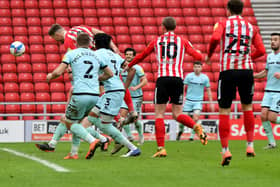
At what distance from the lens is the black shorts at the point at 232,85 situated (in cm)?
766

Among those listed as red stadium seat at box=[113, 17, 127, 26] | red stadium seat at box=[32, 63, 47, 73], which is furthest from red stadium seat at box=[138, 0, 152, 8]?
red stadium seat at box=[32, 63, 47, 73]

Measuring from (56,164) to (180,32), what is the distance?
14.8 m

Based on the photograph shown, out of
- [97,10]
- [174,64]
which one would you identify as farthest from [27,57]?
[174,64]

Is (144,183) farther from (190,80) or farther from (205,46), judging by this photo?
(205,46)

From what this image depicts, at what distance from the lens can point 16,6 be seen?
21984 millimetres

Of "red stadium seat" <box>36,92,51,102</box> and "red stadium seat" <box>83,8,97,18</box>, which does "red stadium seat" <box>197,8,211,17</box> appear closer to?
"red stadium seat" <box>83,8,97,18</box>

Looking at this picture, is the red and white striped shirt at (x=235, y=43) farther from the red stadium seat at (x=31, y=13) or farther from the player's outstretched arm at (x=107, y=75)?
the red stadium seat at (x=31, y=13)

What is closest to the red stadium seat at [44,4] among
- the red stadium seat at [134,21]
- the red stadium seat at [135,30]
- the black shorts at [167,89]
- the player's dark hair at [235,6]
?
the red stadium seat at [134,21]

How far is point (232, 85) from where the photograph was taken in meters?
7.70

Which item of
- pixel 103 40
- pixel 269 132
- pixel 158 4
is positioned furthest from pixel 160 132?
pixel 158 4

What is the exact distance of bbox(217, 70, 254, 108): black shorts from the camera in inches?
301

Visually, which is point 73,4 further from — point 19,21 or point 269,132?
point 269,132

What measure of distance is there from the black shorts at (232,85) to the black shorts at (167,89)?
130 centimetres

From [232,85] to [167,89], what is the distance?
5.09ft
